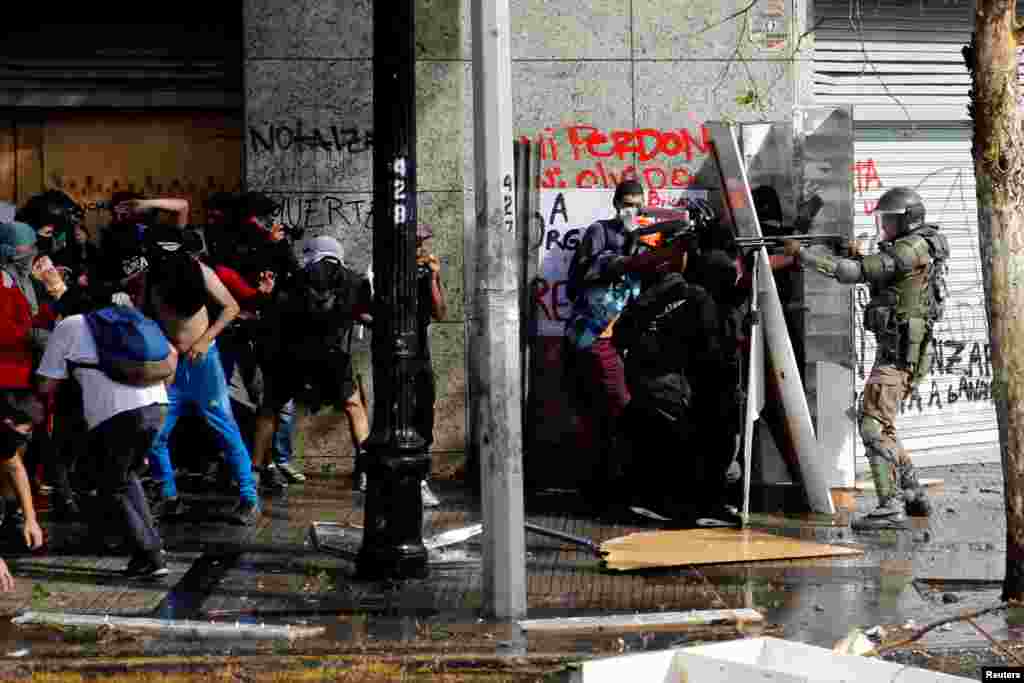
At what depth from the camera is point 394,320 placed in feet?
26.8

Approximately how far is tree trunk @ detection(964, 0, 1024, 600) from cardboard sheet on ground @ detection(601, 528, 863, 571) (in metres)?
1.43

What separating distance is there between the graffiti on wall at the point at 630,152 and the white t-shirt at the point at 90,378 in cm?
421

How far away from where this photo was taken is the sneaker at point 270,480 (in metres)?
11.2

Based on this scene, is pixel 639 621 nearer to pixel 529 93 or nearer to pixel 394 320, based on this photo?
pixel 394 320

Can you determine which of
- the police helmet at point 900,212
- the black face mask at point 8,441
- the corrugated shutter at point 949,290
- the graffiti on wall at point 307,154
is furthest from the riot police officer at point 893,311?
the black face mask at point 8,441

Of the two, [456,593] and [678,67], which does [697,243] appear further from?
[456,593]

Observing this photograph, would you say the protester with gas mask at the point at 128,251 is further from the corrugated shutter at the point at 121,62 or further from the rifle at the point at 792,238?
the rifle at the point at 792,238

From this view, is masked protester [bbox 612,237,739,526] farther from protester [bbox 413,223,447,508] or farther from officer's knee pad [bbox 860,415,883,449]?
protester [bbox 413,223,447,508]

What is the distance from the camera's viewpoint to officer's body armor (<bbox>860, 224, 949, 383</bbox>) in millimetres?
9711

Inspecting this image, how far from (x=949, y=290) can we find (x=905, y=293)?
3.07 metres

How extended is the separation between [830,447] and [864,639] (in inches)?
162

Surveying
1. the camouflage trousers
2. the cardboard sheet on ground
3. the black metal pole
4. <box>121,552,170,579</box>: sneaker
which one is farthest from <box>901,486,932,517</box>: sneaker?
<box>121,552,170,579</box>: sneaker

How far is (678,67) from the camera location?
11.7m

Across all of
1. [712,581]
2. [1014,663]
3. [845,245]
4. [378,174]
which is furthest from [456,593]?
[845,245]
